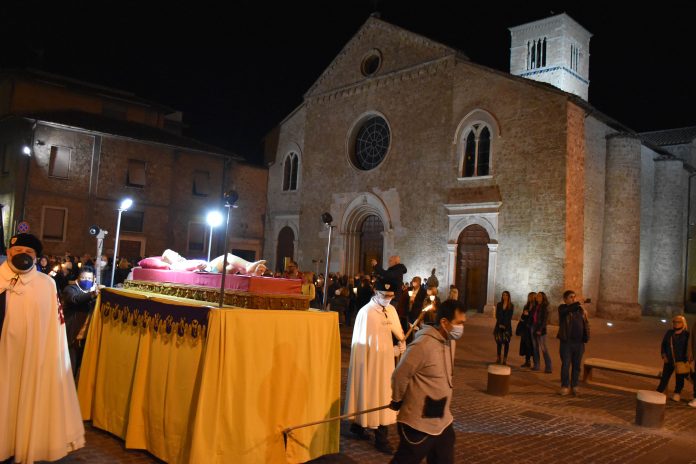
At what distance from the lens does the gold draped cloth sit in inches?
187

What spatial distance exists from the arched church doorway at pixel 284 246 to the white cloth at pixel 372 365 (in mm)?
22592

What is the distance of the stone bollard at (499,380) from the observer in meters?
9.01

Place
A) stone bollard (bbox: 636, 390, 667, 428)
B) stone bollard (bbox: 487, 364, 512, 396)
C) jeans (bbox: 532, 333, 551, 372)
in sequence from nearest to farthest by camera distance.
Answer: stone bollard (bbox: 636, 390, 667, 428)
stone bollard (bbox: 487, 364, 512, 396)
jeans (bbox: 532, 333, 551, 372)

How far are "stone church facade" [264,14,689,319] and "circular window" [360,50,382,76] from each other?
48 millimetres

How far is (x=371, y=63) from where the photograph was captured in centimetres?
2638

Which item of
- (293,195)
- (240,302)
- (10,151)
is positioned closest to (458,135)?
(293,195)

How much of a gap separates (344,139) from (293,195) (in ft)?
14.3

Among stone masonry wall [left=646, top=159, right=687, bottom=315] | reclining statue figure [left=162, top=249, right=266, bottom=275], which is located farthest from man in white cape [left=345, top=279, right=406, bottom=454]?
stone masonry wall [left=646, top=159, right=687, bottom=315]

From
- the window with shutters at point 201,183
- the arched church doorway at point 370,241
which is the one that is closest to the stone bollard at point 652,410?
the arched church doorway at point 370,241

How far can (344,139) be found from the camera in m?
26.9

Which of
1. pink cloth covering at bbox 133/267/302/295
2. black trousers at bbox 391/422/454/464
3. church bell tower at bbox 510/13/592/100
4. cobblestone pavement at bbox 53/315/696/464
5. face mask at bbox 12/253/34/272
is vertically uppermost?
church bell tower at bbox 510/13/592/100

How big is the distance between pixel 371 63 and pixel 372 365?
2214 cm

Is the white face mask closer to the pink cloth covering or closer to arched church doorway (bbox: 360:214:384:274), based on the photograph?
the pink cloth covering

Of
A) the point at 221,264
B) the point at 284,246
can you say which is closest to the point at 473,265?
the point at 284,246
